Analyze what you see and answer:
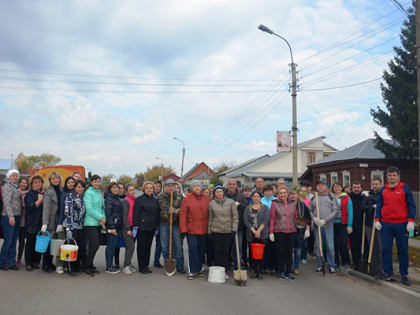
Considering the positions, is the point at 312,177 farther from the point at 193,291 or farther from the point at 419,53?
the point at 193,291

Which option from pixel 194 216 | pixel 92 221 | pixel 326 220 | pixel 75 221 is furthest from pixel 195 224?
pixel 326 220

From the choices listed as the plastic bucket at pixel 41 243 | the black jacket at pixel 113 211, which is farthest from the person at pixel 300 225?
the plastic bucket at pixel 41 243

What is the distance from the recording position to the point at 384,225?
284 inches

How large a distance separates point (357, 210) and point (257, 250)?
8.86 ft

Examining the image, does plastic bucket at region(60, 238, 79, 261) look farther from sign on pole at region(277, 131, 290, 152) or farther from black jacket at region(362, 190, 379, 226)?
sign on pole at region(277, 131, 290, 152)

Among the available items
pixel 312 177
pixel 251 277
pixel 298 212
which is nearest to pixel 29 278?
pixel 251 277

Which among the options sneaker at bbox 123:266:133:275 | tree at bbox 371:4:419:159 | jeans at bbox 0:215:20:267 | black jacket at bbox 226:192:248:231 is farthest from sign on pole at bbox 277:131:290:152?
jeans at bbox 0:215:20:267

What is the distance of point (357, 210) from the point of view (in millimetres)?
8391

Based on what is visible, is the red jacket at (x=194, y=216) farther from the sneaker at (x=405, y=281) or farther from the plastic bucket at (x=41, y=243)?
the sneaker at (x=405, y=281)

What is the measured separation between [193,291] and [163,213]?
210 cm

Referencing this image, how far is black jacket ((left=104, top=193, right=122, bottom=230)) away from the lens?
24.7ft

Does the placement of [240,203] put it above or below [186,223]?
above

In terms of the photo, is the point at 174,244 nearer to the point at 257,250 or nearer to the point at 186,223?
the point at 186,223

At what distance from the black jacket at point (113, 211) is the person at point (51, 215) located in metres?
0.98
